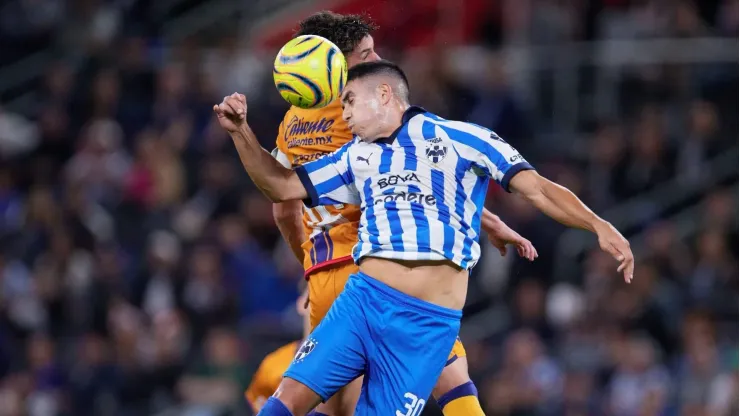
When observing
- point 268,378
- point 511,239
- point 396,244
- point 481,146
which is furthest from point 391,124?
point 268,378

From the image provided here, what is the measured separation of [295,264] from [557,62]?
363 cm

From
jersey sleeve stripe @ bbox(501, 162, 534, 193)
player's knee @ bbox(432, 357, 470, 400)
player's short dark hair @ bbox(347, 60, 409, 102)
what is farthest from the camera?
player's knee @ bbox(432, 357, 470, 400)

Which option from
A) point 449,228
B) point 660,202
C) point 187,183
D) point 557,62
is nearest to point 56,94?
point 187,183

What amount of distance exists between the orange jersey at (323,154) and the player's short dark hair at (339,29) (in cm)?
31

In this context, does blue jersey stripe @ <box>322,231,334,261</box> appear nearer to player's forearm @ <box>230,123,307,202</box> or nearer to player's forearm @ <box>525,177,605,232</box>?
player's forearm @ <box>230,123,307,202</box>

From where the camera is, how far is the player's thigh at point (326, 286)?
685 centimetres

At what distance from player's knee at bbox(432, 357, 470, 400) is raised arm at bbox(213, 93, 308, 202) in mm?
1184

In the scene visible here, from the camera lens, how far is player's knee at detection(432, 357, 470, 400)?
6773 mm

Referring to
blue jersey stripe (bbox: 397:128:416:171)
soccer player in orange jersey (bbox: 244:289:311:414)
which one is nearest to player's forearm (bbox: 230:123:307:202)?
blue jersey stripe (bbox: 397:128:416:171)

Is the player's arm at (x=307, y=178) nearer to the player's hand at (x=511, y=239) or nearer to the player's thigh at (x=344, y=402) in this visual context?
the player's hand at (x=511, y=239)

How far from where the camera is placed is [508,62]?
14.1m

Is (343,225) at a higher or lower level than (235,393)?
higher

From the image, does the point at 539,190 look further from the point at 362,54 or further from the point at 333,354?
the point at 362,54

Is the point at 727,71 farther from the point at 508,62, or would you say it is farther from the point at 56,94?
the point at 56,94
